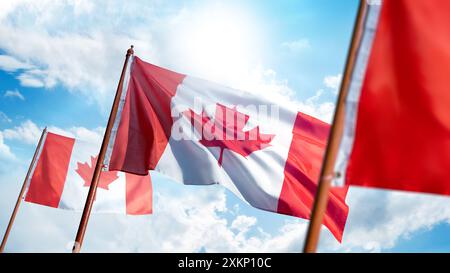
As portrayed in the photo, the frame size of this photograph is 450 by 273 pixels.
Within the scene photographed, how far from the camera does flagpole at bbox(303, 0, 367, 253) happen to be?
3000 mm

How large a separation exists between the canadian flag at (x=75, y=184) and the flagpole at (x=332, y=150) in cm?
921

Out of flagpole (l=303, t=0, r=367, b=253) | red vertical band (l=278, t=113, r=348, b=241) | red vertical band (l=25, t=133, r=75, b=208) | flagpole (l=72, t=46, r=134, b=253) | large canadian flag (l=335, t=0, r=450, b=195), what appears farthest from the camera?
red vertical band (l=25, t=133, r=75, b=208)

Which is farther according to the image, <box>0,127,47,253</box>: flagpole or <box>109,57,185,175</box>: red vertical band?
<box>0,127,47,253</box>: flagpole

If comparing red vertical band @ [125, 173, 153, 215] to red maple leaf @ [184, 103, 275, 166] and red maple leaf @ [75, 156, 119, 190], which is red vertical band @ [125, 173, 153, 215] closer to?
red maple leaf @ [75, 156, 119, 190]

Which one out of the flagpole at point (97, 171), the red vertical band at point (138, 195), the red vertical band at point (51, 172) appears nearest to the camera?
the flagpole at point (97, 171)

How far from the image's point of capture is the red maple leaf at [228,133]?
7.65 metres

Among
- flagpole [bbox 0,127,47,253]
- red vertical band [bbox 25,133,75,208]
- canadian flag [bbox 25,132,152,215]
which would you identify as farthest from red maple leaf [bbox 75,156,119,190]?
flagpole [bbox 0,127,47,253]

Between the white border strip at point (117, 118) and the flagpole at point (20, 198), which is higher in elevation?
the white border strip at point (117, 118)

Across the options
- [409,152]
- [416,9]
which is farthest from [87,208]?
[416,9]

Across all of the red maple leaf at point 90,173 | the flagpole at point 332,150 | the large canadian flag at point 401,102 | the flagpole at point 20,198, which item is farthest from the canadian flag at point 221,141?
the flagpole at point 20,198

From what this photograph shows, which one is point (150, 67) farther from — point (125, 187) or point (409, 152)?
point (409, 152)

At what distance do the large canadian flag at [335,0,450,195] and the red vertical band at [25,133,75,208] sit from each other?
10646mm

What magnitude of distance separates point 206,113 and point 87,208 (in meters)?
2.92

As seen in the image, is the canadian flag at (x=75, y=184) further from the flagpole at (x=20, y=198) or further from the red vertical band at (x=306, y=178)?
the red vertical band at (x=306, y=178)
